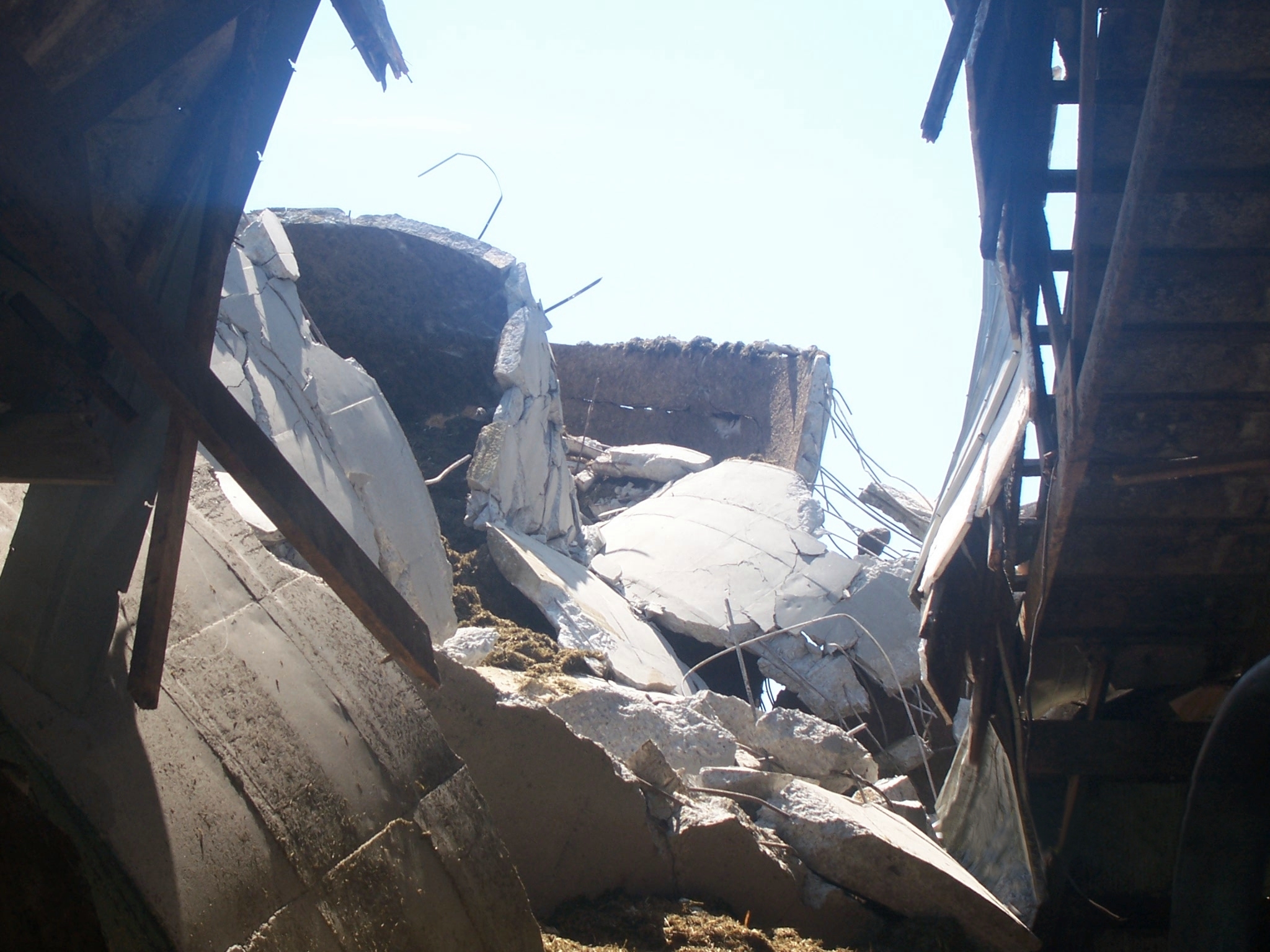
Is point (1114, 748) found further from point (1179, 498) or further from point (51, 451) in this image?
point (51, 451)

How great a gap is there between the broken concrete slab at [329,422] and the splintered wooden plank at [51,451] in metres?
2.64

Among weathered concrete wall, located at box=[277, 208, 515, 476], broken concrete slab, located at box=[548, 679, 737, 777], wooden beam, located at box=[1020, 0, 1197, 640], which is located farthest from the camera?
weathered concrete wall, located at box=[277, 208, 515, 476]

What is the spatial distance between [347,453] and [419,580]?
71 cm

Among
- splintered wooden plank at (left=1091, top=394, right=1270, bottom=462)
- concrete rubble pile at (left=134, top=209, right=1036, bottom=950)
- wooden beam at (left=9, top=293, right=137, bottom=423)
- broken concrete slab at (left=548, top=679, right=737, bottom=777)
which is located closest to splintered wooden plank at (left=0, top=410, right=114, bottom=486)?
wooden beam at (left=9, top=293, right=137, bottom=423)

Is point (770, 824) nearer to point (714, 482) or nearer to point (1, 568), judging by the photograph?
point (1, 568)

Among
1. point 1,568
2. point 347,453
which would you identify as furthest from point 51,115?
point 347,453

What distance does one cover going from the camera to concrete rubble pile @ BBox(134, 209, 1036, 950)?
291 cm

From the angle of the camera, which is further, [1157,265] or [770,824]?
[770,824]

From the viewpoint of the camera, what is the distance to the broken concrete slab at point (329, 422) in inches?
172

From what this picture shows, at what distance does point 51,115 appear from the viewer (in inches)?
53.9

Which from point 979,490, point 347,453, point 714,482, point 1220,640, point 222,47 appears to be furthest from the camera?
point 714,482

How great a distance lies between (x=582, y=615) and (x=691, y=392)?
23.3 ft

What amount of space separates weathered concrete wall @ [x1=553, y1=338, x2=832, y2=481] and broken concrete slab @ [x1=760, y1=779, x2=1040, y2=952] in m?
7.80

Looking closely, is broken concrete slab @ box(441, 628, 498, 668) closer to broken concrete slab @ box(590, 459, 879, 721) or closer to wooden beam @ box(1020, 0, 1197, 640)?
wooden beam @ box(1020, 0, 1197, 640)
